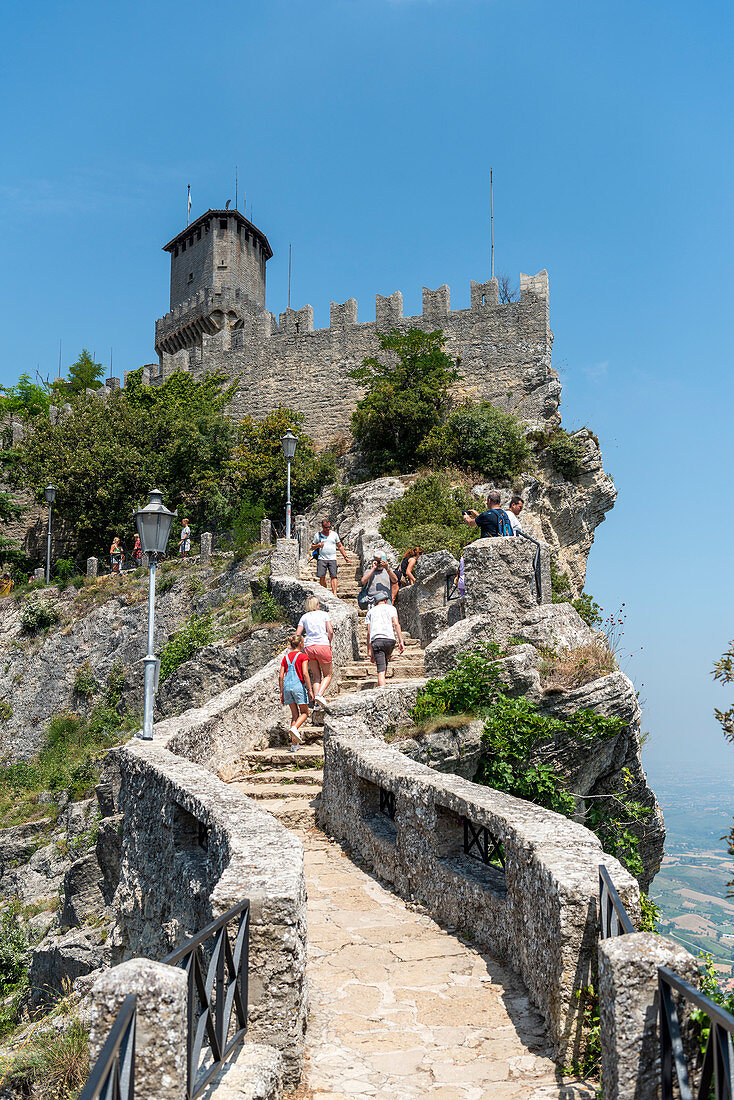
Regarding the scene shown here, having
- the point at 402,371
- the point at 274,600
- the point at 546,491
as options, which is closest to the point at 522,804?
the point at 274,600

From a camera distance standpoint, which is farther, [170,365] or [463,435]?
[170,365]

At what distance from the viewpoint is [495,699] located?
29.7 ft

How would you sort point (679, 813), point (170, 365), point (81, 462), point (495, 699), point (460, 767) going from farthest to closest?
point (679, 813), point (170, 365), point (81, 462), point (495, 699), point (460, 767)

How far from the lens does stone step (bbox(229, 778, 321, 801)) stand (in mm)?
8484

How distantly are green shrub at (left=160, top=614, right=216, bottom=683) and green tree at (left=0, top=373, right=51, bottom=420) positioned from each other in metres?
23.2

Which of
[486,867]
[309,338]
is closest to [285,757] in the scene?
[486,867]

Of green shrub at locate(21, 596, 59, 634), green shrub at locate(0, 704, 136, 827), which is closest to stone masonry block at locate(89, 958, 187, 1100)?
green shrub at locate(0, 704, 136, 827)

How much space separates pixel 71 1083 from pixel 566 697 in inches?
238

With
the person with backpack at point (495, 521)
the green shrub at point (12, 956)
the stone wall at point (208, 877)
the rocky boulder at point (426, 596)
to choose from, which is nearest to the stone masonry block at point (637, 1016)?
the stone wall at point (208, 877)

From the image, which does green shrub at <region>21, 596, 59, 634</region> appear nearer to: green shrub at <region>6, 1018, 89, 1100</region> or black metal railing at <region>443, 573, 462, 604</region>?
black metal railing at <region>443, 573, 462, 604</region>

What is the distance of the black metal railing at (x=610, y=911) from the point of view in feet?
10.7

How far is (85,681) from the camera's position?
23578 mm

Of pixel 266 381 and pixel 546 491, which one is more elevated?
pixel 266 381

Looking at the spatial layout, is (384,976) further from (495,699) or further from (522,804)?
(495,699)
